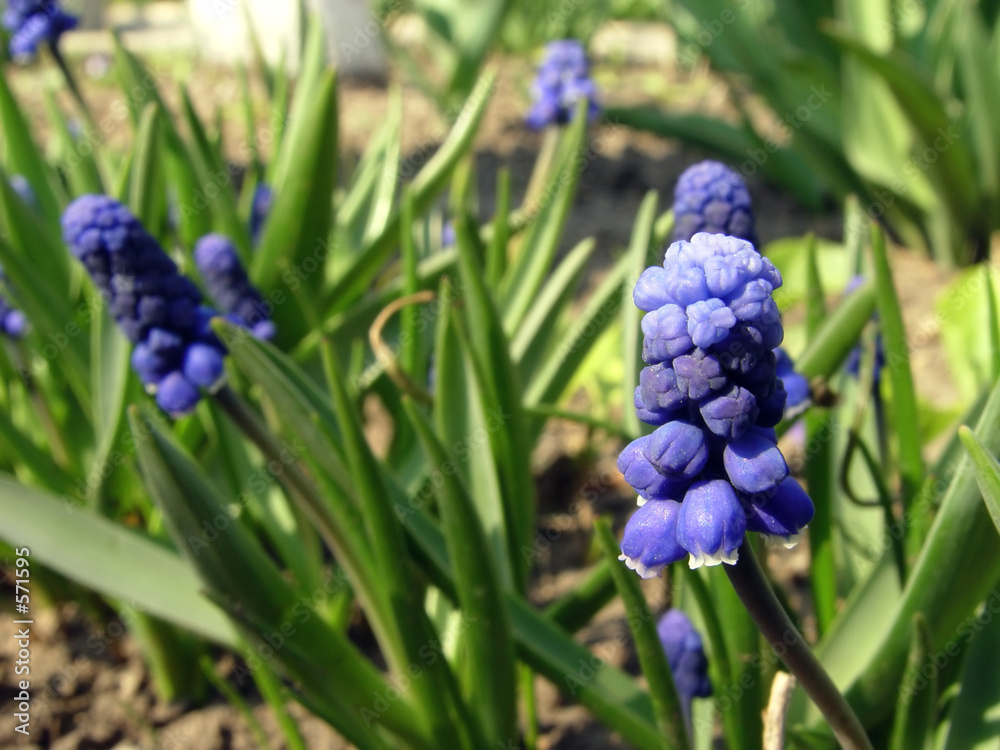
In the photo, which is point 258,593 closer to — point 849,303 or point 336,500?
point 336,500

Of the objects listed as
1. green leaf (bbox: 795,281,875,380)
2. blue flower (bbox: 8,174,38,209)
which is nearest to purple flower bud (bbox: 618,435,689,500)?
green leaf (bbox: 795,281,875,380)

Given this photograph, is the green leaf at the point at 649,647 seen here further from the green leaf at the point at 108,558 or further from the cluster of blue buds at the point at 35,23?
the cluster of blue buds at the point at 35,23

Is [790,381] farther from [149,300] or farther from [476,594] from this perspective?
[149,300]

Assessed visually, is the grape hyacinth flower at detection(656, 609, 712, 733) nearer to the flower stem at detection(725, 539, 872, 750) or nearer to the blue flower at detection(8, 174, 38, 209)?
the flower stem at detection(725, 539, 872, 750)

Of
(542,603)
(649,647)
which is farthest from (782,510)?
(542,603)

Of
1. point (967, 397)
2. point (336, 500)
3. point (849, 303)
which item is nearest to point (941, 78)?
point (967, 397)

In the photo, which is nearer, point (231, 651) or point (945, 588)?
point (945, 588)
